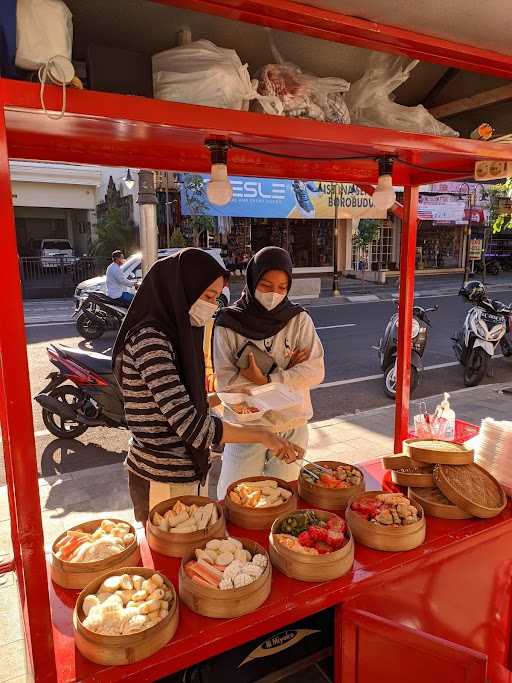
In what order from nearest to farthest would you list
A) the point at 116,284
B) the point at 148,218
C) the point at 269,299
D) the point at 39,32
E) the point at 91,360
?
1. the point at 39,32
2. the point at 269,299
3. the point at 91,360
4. the point at 148,218
5. the point at 116,284

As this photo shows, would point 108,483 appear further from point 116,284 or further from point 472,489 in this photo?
point 116,284

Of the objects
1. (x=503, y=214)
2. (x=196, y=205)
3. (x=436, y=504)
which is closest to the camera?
(x=436, y=504)

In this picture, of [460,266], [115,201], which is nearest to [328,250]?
[460,266]

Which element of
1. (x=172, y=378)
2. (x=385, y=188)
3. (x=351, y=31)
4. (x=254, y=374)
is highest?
(x=351, y=31)

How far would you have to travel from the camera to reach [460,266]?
24.8m

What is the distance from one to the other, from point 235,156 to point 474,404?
4.98m

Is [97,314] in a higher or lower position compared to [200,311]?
lower

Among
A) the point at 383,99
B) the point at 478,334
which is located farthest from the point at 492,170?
the point at 478,334

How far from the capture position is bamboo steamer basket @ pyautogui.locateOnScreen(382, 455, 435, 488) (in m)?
2.23

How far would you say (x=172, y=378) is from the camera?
69.8 inches

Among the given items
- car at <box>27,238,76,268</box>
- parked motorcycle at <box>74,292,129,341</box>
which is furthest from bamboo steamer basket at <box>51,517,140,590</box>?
car at <box>27,238,76,268</box>

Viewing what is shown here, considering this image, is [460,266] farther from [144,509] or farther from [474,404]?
[144,509]

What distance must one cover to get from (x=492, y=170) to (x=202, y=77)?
159 cm

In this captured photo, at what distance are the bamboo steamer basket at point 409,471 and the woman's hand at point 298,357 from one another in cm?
66
